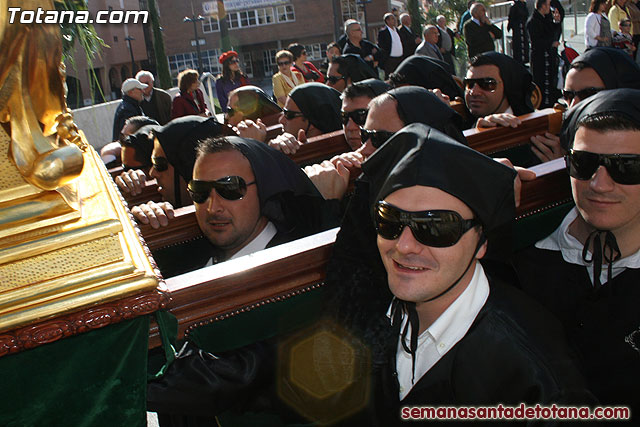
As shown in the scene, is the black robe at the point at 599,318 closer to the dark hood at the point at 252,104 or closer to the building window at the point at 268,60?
the dark hood at the point at 252,104

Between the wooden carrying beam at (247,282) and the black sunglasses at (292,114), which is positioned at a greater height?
the black sunglasses at (292,114)

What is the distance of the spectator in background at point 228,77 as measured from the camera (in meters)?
9.92

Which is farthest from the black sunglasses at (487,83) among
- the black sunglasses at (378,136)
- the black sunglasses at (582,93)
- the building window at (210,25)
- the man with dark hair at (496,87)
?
the building window at (210,25)

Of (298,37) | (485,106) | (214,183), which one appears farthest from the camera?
(298,37)

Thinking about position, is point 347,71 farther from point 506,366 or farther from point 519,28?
point 506,366

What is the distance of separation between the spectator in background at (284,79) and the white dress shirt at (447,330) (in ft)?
24.2

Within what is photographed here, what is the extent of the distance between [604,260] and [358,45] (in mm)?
9111

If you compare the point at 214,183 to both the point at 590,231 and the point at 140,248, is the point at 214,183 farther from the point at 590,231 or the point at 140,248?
the point at 590,231

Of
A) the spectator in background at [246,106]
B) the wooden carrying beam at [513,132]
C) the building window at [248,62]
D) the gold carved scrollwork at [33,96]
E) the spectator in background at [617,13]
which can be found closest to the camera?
the gold carved scrollwork at [33,96]

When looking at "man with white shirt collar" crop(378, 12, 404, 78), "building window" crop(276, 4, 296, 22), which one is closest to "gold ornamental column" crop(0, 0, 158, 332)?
"man with white shirt collar" crop(378, 12, 404, 78)

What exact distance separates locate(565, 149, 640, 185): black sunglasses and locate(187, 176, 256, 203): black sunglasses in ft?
4.80

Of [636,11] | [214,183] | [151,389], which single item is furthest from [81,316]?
[636,11]

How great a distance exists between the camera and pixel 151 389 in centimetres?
177

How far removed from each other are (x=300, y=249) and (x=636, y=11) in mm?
11800
